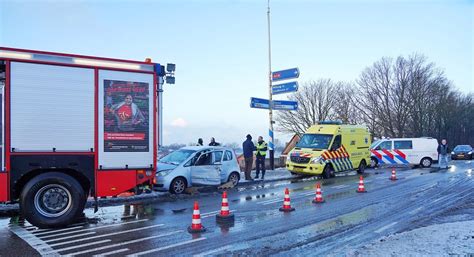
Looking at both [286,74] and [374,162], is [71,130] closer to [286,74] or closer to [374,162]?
[286,74]

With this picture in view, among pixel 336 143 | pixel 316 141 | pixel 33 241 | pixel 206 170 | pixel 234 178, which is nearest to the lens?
pixel 33 241

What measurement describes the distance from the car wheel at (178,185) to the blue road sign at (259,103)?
7779 millimetres

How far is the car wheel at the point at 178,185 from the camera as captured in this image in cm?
1355

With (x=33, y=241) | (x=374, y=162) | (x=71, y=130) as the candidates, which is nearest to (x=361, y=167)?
(x=374, y=162)

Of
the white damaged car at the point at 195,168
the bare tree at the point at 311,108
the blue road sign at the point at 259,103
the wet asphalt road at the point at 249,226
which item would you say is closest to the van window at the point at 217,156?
the white damaged car at the point at 195,168

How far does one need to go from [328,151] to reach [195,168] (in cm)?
776

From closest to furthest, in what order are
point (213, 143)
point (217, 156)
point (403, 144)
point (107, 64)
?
point (107, 64)
point (217, 156)
point (213, 143)
point (403, 144)

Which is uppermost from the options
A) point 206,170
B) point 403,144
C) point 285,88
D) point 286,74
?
point 286,74

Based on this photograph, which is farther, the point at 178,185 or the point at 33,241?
the point at 178,185

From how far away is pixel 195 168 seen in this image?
1428 centimetres

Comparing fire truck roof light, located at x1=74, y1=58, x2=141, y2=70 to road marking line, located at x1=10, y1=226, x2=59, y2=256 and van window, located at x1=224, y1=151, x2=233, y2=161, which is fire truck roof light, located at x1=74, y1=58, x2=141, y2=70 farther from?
van window, located at x1=224, y1=151, x2=233, y2=161

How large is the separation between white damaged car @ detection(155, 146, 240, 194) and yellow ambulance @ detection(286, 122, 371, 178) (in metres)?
4.59

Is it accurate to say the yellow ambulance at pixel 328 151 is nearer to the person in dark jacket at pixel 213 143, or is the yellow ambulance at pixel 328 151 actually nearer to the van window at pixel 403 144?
the person in dark jacket at pixel 213 143

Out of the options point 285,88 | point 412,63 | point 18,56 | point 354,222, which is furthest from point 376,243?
point 412,63
